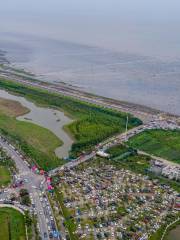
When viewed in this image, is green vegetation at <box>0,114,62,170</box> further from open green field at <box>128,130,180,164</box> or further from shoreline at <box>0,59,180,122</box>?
shoreline at <box>0,59,180,122</box>

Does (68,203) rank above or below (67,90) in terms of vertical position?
below

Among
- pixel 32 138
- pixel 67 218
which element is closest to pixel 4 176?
pixel 67 218

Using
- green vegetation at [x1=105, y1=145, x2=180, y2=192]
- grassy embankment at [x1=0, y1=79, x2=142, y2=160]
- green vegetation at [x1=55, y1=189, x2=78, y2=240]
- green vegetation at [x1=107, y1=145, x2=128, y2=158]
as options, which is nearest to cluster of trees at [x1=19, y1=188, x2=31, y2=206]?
green vegetation at [x1=55, y1=189, x2=78, y2=240]

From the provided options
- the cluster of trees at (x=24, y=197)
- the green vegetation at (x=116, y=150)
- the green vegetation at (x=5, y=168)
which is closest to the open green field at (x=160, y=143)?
the green vegetation at (x=116, y=150)

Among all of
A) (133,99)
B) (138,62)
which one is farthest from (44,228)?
(138,62)

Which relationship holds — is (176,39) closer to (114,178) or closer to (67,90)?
(67,90)

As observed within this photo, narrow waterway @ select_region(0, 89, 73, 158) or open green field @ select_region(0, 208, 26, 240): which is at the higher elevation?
narrow waterway @ select_region(0, 89, 73, 158)
